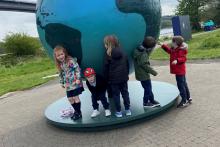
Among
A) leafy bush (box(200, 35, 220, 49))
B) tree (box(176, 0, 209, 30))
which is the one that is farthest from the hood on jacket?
tree (box(176, 0, 209, 30))

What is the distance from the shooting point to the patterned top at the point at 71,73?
20.6 ft

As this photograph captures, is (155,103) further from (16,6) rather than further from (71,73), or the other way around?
(16,6)

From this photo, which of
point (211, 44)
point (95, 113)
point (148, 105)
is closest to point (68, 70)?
point (95, 113)

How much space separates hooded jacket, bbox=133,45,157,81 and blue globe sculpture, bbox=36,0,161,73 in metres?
0.16

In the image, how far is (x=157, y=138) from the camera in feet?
17.7

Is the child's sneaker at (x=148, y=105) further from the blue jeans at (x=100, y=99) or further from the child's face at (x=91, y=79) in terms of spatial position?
the child's face at (x=91, y=79)

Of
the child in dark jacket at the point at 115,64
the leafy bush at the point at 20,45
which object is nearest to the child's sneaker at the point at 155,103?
the child in dark jacket at the point at 115,64

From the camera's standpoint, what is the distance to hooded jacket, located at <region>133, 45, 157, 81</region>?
6410mm

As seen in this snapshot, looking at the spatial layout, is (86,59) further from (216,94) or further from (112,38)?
(216,94)

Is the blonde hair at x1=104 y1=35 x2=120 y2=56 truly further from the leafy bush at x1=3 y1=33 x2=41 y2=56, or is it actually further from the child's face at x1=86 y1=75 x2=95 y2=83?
the leafy bush at x1=3 y1=33 x2=41 y2=56

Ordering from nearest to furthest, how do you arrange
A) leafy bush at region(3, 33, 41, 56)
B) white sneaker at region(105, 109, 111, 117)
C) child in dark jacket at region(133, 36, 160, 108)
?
1. child in dark jacket at region(133, 36, 160, 108)
2. white sneaker at region(105, 109, 111, 117)
3. leafy bush at region(3, 33, 41, 56)

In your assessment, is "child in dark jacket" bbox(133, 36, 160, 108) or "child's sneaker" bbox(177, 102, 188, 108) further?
"child's sneaker" bbox(177, 102, 188, 108)

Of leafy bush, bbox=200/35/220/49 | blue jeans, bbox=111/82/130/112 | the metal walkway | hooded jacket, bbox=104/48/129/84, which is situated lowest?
leafy bush, bbox=200/35/220/49

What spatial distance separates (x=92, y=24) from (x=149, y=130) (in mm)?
2072
